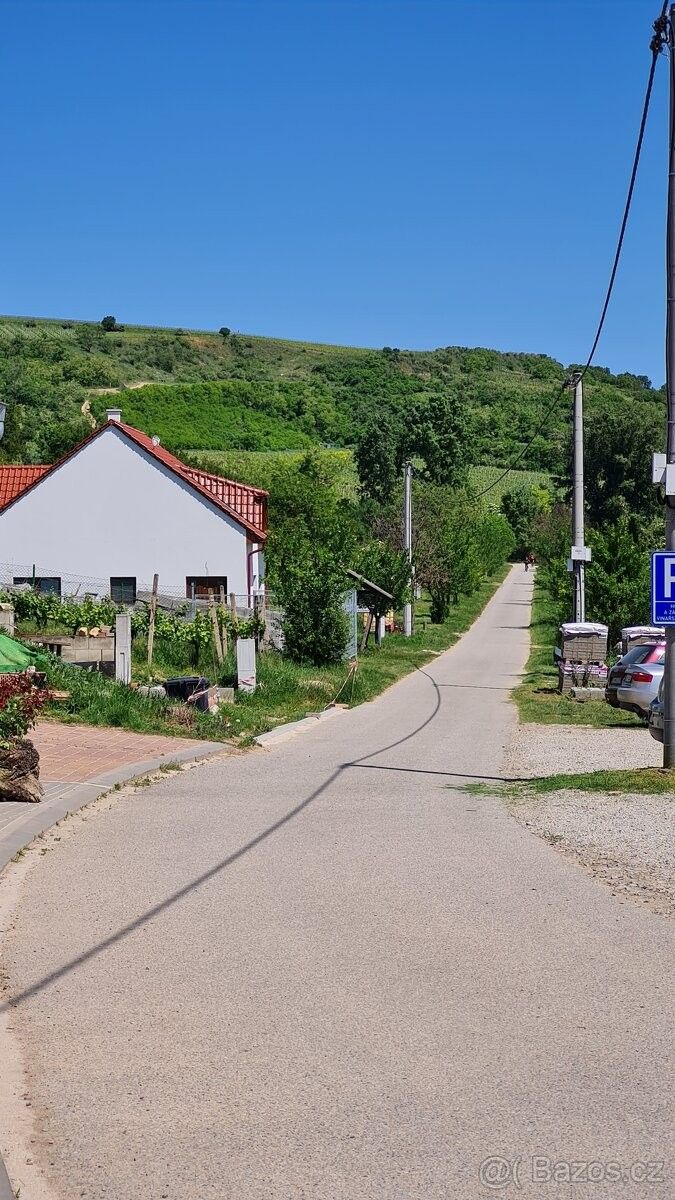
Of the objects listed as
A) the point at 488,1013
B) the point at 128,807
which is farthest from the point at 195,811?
the point at 488,1013

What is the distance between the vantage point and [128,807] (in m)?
11.3

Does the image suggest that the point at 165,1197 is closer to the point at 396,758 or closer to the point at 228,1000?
the point at 228,1000

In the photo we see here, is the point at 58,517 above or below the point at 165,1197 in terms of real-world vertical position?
above

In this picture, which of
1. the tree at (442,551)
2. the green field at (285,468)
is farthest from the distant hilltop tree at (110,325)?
the tree at (442,551)

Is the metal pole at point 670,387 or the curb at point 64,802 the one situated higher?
the metal pole at point 670,387

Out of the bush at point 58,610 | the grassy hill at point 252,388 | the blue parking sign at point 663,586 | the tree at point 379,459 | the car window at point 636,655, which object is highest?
the grassy hill at point 252,388

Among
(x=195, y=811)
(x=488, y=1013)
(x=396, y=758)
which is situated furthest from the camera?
(x=396, y=758)

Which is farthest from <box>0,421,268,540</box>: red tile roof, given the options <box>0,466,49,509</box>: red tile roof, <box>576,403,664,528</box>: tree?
<box>576,403,664,528</box>: tree

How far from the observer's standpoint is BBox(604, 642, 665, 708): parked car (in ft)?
73.7

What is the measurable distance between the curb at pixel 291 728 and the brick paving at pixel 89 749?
4.84 ft

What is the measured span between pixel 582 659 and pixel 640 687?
5038mm

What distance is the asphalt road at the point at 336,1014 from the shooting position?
4016mm

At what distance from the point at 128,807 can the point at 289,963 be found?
5.28 m

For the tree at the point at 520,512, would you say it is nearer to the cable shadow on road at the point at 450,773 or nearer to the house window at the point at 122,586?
the house window at the point at 122,586
